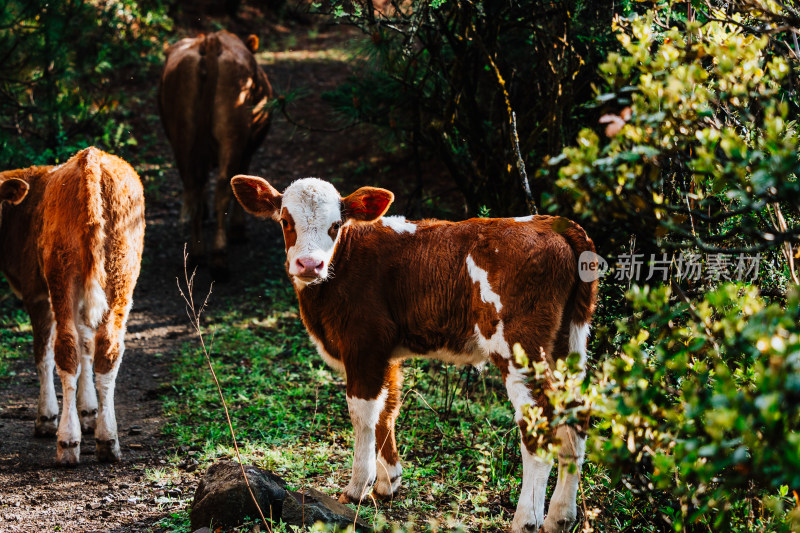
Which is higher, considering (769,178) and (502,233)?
(769,178)

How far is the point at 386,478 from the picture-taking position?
453 centimetres

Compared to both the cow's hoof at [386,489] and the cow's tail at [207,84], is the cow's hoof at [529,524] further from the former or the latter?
the cow's tail at [207,84]

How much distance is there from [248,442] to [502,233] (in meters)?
2.50

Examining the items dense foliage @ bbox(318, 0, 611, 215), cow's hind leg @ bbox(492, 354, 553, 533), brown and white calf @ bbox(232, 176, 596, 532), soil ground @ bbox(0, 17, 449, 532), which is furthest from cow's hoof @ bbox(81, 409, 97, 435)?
dense foliage @ bbox(318, 0, 611, 215)

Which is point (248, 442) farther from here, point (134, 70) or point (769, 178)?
point (134, 70)

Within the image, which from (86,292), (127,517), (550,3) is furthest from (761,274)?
(86,292)

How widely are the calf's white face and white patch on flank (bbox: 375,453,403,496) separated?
4.06 ft

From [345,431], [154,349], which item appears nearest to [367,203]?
[345,431]

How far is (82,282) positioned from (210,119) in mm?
4636

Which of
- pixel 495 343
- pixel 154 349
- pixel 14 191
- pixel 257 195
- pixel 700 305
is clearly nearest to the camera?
pixel 700 305

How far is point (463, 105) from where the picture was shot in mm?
6816

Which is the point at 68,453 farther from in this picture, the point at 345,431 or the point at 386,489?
the point at 386,489

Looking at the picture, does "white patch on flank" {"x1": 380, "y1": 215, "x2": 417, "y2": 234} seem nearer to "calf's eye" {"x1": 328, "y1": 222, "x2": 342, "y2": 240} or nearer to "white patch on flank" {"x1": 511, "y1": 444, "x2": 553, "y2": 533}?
"calf's eye" {"x1": 328, "y1": 222, "x2": 342, "y2": 240}

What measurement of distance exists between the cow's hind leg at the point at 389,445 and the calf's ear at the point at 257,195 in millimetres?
1273
